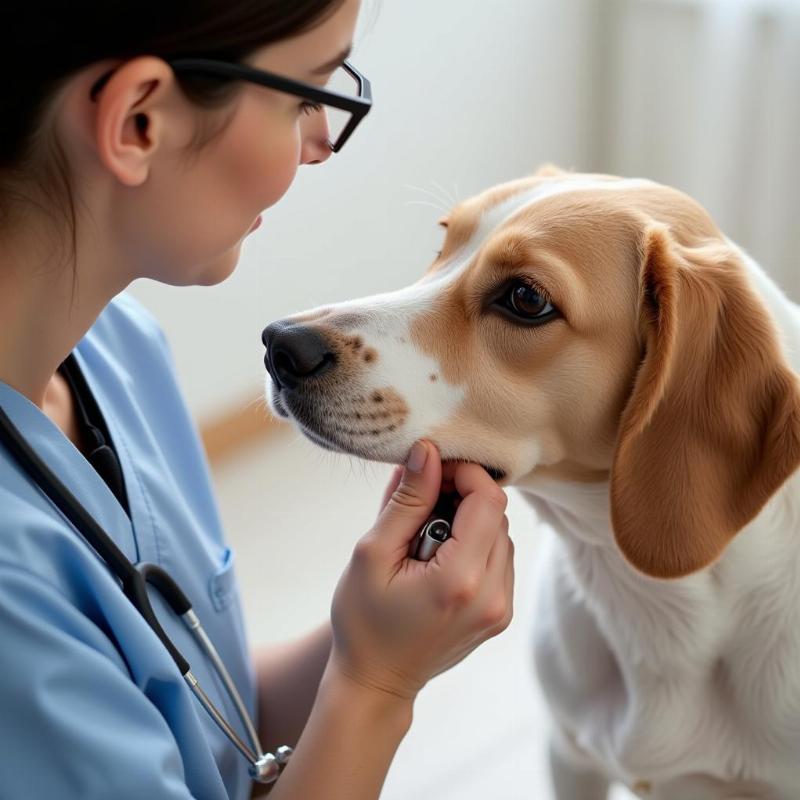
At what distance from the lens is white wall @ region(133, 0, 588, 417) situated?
2.54m

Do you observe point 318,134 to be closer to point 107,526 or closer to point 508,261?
point 508,261

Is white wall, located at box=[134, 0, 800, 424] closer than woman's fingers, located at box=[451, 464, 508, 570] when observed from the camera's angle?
No

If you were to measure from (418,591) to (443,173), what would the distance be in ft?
6.77

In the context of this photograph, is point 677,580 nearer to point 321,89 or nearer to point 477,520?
point 477,520

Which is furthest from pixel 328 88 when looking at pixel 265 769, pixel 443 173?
pixel 443 173

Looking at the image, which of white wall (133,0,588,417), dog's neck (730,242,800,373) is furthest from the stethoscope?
white wall (133,0,588,417)

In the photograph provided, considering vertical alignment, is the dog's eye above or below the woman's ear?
below

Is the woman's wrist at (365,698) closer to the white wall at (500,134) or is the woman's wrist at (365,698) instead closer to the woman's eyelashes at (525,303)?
the woman's eyelashes at (525,303)

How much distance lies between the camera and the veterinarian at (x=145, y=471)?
0.81m

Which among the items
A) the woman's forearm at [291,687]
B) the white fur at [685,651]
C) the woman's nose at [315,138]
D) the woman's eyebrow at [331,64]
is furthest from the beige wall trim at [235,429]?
the woman's eyebrow at [331,64]

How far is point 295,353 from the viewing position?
42.2 inches

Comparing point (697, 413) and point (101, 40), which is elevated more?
point (101, 40)

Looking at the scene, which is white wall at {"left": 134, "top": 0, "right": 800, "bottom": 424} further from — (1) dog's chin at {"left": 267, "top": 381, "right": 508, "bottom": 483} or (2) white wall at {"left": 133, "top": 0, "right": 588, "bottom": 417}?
(1) dog's chin at {"left": 267, "top": 381, "right": 508, "bottom": 483}

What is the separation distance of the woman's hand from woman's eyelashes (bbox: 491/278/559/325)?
0.17 meters
